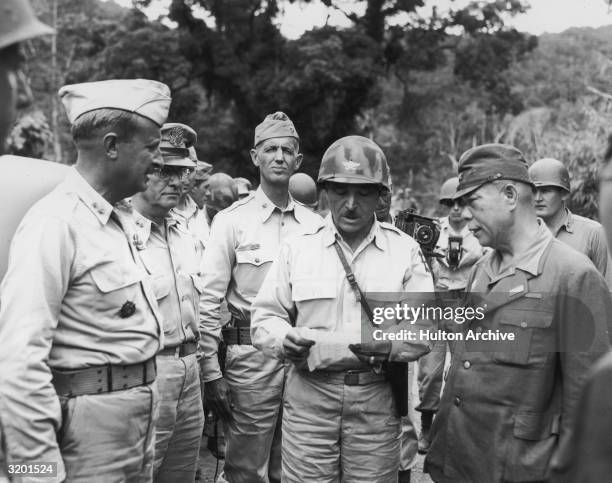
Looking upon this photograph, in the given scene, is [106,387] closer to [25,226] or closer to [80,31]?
[25,226]

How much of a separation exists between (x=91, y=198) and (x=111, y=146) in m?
0.23

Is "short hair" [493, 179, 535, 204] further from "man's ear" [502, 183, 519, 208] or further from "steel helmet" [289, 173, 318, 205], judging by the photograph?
"steel helmet" [289, 173, 318, 205]

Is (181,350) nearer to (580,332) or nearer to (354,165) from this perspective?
(354,165)

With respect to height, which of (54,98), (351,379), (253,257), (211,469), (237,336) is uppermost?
(54,98)

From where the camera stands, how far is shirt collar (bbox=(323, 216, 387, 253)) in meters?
3.72

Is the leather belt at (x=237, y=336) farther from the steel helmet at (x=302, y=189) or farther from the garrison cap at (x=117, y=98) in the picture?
the steel helmet at (x=302, y=189)

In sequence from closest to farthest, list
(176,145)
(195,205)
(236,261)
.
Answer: (176,145), (236,261), (195,205)

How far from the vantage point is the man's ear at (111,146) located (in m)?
2.87

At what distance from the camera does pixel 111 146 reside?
2.88 m

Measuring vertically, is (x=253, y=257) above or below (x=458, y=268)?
above

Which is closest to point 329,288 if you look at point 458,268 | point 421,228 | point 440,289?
point 421,228

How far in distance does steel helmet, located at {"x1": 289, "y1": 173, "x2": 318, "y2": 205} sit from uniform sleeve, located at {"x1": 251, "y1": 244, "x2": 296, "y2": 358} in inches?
179

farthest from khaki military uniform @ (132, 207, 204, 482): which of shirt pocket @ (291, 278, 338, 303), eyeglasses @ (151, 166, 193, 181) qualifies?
shirt pocket @ (291, 278, 338, 303)

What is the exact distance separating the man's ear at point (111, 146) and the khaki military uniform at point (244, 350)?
1.82 metres
